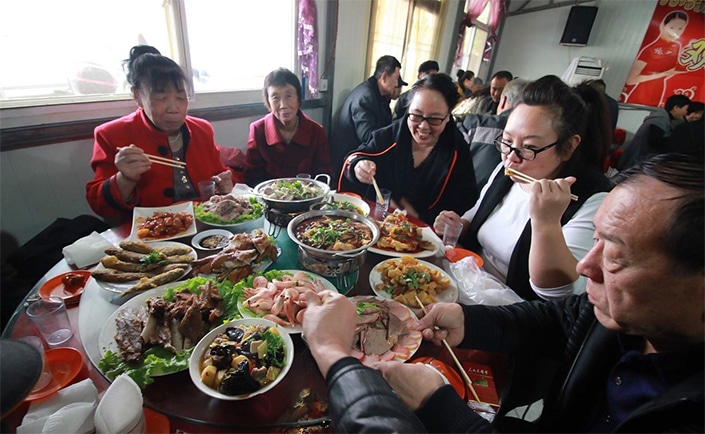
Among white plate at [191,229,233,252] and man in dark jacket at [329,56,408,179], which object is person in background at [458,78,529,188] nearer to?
man in dark jacket at [329,56,408,179]

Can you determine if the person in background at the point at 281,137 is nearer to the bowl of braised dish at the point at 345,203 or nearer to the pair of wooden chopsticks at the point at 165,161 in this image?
the pair of wooden chopsticks at the point at 165,161

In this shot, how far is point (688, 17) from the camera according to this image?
7.00 metres

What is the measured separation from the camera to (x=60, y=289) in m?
1.39

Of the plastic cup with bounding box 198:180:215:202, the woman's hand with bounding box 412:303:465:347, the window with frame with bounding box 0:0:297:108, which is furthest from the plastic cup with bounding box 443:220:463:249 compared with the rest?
the window with frame with bounding box 0:0:297:108

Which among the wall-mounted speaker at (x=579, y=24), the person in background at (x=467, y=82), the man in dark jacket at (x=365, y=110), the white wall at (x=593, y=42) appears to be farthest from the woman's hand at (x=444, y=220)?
the wall-mounted speaker at (x=579, y=24)

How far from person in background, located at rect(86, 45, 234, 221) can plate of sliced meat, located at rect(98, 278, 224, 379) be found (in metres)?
1.25

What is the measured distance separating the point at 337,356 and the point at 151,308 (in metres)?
0.79

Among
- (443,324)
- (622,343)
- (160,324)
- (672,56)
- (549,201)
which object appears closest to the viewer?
(622,343)

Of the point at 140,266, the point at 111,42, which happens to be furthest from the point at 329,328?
the point at 111,42

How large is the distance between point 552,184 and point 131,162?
2585mm

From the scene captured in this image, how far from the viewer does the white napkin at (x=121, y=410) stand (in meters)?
0.81

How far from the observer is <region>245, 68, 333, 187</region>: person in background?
336 centimetres

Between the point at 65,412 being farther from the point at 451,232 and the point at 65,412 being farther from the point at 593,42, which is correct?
the point at 593,42

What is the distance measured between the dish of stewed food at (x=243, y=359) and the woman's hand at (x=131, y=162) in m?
1.58
